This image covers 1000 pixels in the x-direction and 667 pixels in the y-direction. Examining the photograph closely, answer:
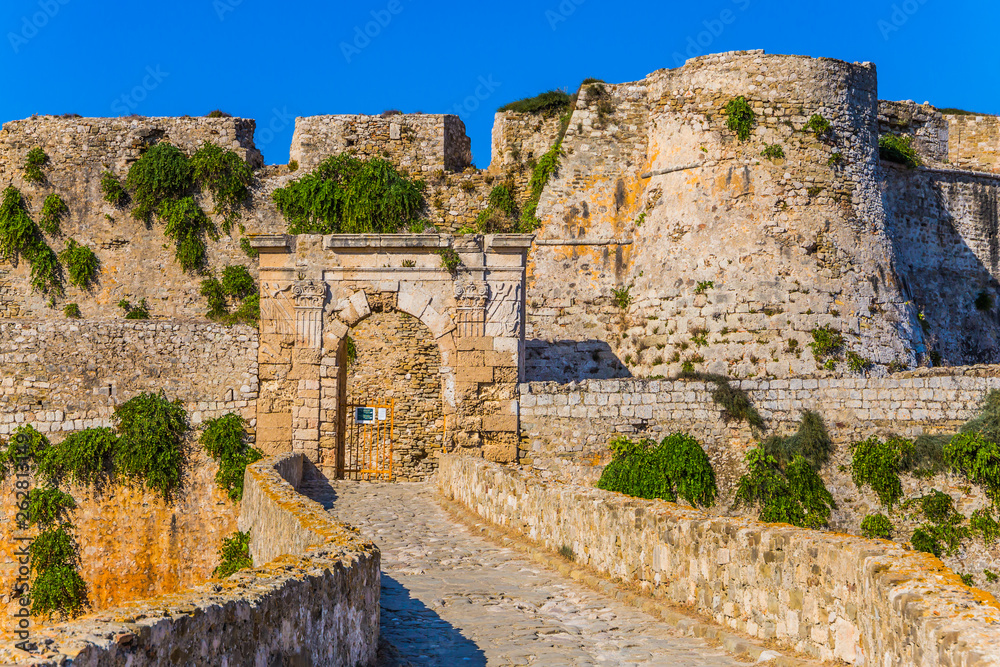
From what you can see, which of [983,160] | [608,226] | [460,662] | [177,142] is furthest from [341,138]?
[460,662]

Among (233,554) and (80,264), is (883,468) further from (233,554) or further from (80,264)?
(80,264)

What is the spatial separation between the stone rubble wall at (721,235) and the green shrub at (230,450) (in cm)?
590

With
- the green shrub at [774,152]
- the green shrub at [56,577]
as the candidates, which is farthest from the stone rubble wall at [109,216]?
the green shrub at [774,152]

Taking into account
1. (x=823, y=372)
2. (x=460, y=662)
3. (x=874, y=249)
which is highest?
(x=874, y=249)

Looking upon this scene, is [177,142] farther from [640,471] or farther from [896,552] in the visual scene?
[896,552]

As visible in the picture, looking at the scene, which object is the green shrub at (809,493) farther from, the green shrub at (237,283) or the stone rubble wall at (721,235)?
the green shrub at (237,283)

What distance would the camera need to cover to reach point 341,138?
21.2 meters

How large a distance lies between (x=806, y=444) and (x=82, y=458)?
1058 cm

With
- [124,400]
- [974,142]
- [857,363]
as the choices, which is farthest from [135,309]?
[974,142]

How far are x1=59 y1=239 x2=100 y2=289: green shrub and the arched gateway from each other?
22.6 feet

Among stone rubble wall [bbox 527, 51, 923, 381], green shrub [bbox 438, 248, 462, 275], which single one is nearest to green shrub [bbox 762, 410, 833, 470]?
stone rubble wall [bbox 527, 51, 923, 381]

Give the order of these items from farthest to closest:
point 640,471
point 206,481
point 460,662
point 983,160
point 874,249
Result: 1. point 983,160
2. point 874,249
3. point 206,481
4. point 640,471
5. point 460,662

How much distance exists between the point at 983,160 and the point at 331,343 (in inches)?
666

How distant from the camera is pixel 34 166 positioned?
20.8 m
